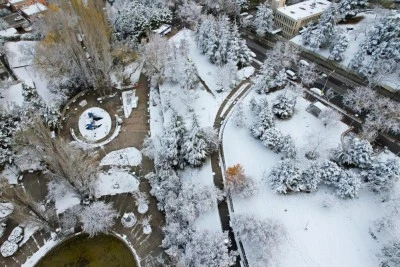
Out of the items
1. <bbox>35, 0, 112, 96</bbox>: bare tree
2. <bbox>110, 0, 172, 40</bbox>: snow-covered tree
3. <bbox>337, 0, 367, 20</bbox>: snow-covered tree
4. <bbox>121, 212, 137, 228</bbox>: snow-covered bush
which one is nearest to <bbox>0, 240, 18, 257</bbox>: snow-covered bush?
<bbox>121, 212, 137, 228</bbox>: snow-covered bush

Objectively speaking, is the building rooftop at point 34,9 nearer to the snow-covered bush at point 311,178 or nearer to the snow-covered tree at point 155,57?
the snow-covered tree at point 155,57

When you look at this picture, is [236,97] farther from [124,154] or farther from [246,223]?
[246,223]

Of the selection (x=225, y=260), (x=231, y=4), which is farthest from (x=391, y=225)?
(x=231, y=4)

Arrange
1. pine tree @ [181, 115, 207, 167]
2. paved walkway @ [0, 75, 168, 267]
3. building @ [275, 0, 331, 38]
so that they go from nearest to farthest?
paved walkway @ [0, 75, 168, 267], pine tree @ [181, 115, 207, 167], building @ [275, 0, 331, 38]

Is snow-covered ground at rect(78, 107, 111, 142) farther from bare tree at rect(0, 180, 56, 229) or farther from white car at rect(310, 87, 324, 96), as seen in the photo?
white car at rect(310, 87, 324, 96)

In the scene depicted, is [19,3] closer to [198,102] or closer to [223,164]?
[198,102]

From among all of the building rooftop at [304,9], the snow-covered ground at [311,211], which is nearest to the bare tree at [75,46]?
the snow-covered ground at [311,211]
